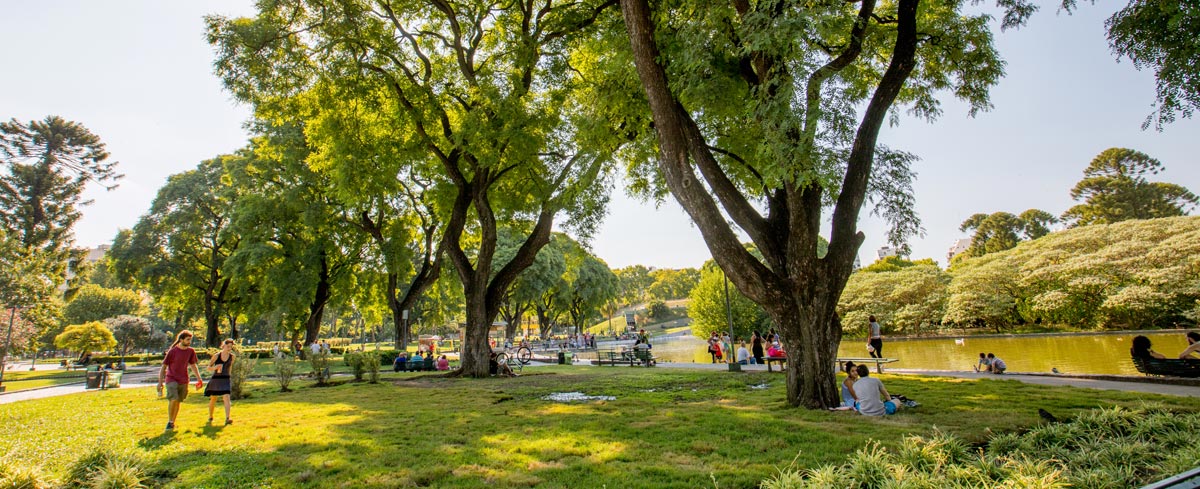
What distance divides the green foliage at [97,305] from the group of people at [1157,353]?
75.6m

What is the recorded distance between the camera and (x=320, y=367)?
15.3 m

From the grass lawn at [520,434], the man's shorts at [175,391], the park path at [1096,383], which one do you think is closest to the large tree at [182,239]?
the grass lawn at [520,434]

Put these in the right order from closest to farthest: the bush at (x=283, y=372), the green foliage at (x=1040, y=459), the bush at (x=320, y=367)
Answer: the green foliage at (x=1040, y=459) < the bush at (x=283, y=372) < the bush at (x=320, y=367)

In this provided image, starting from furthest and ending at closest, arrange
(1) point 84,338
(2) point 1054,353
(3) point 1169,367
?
(1) point 84,338 → (2) point 1054,353 → (3) point 1169,367

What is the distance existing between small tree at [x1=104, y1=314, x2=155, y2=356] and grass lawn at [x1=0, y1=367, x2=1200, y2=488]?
37176 millimetres

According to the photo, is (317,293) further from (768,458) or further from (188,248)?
(768,458)

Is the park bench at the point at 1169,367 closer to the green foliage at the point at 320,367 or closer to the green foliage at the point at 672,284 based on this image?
the green foliage at the point at 320,367

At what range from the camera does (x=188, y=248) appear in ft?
104

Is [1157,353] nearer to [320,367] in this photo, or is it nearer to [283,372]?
[283,372]

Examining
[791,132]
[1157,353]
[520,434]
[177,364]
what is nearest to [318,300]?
[177,364]

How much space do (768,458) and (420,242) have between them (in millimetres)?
26770

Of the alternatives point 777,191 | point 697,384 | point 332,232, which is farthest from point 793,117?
point 332,232

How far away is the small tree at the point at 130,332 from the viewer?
130ft

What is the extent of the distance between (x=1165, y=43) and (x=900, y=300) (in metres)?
39.0
